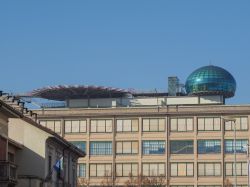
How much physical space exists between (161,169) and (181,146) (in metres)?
5.44

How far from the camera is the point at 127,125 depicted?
158 meters

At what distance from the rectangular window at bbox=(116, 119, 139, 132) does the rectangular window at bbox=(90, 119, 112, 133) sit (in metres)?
1.53

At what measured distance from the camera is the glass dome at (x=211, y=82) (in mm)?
168000

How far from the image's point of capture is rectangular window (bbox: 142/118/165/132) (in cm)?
15662

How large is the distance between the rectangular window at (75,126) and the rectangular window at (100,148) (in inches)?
137

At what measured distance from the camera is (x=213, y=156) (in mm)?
152625

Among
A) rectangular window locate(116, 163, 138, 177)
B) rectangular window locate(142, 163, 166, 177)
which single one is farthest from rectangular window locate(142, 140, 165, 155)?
rectangular window locate(116, 163, 138, 177)

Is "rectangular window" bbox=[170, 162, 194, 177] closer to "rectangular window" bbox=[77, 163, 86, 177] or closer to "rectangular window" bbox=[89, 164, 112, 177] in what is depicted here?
"rectangular window" bbox=[89, 164, 112, 177]

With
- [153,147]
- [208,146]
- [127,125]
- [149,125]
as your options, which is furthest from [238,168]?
[127,125]

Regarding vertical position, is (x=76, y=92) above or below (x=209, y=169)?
above

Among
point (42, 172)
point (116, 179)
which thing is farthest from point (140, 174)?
point (42, 172)

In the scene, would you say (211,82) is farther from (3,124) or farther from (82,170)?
(3,124)

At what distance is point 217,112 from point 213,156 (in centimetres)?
784

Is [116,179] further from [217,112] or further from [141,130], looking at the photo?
[217,112]
